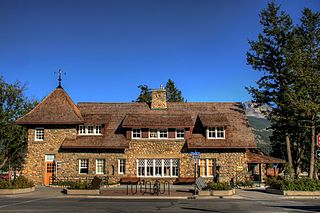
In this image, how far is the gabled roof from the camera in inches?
1419

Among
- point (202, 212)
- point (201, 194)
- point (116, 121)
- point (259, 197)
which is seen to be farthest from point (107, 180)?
point (202, 212)

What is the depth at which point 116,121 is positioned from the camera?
38.9m

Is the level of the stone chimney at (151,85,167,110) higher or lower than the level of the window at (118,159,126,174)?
higher

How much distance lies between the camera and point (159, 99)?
40781 mm

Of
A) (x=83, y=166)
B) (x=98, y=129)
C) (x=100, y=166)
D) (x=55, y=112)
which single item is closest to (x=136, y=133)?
(x=98, y=129)

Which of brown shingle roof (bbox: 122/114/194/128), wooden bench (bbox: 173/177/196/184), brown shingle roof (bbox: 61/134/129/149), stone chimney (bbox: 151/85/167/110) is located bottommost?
wooden bench (bbox: 173/177/196/184)

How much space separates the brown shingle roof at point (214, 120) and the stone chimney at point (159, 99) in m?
4.88

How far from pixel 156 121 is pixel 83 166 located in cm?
806

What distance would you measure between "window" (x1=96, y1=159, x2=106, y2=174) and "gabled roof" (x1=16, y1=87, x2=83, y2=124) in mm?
4192

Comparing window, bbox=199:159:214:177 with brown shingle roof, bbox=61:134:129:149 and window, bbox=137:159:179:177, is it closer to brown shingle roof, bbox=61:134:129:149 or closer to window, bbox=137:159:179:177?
window, bbox=137:159:179:177

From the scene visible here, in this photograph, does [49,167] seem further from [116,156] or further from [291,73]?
[291,73]

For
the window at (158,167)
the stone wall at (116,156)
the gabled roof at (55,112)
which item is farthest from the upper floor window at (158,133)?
the gabled roof at (55,112)

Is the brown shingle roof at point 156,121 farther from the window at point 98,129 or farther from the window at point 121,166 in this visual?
the window at point 121,166

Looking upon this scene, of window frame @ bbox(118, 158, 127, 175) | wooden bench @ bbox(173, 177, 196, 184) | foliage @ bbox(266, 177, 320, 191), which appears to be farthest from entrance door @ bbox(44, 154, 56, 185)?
foliage @ bbox(266, 177, 320, 191)
